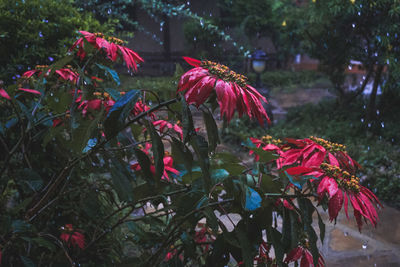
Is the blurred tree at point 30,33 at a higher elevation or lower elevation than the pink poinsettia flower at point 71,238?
higher

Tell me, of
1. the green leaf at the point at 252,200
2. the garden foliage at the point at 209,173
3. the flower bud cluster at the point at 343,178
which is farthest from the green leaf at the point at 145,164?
the flower bud cluster at the point at 343,178

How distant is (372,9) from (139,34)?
443cm

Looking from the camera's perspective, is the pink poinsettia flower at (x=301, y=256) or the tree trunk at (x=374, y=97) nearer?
the pink poinsettia flower at (x=301, y=256)

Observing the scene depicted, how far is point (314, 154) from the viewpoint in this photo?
86cm

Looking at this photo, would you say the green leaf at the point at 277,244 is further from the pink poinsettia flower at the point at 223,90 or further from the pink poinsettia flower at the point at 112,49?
the pink poinsettia flower at the point at 112,49

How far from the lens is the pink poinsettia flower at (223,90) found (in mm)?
646

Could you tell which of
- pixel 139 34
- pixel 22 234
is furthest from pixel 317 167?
pixel 139 34

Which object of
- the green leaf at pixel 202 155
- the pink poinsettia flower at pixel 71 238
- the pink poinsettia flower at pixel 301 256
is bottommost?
the pink poinsettia flower at pixel 71 238

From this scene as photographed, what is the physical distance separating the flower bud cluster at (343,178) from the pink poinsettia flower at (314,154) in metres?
0.04

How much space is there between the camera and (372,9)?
4.25 m

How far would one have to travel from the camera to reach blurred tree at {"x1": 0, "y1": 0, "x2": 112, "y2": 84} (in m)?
1.76

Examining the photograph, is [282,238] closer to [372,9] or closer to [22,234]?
[22,234]

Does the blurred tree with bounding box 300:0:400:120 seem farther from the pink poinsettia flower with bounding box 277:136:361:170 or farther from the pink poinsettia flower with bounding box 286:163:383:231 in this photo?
the pink poinsettia flower with bounding box 286:163:383:231

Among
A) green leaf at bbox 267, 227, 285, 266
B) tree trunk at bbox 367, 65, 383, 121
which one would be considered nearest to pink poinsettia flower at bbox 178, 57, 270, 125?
green leaf at bbox 267, 227, 285, 266
